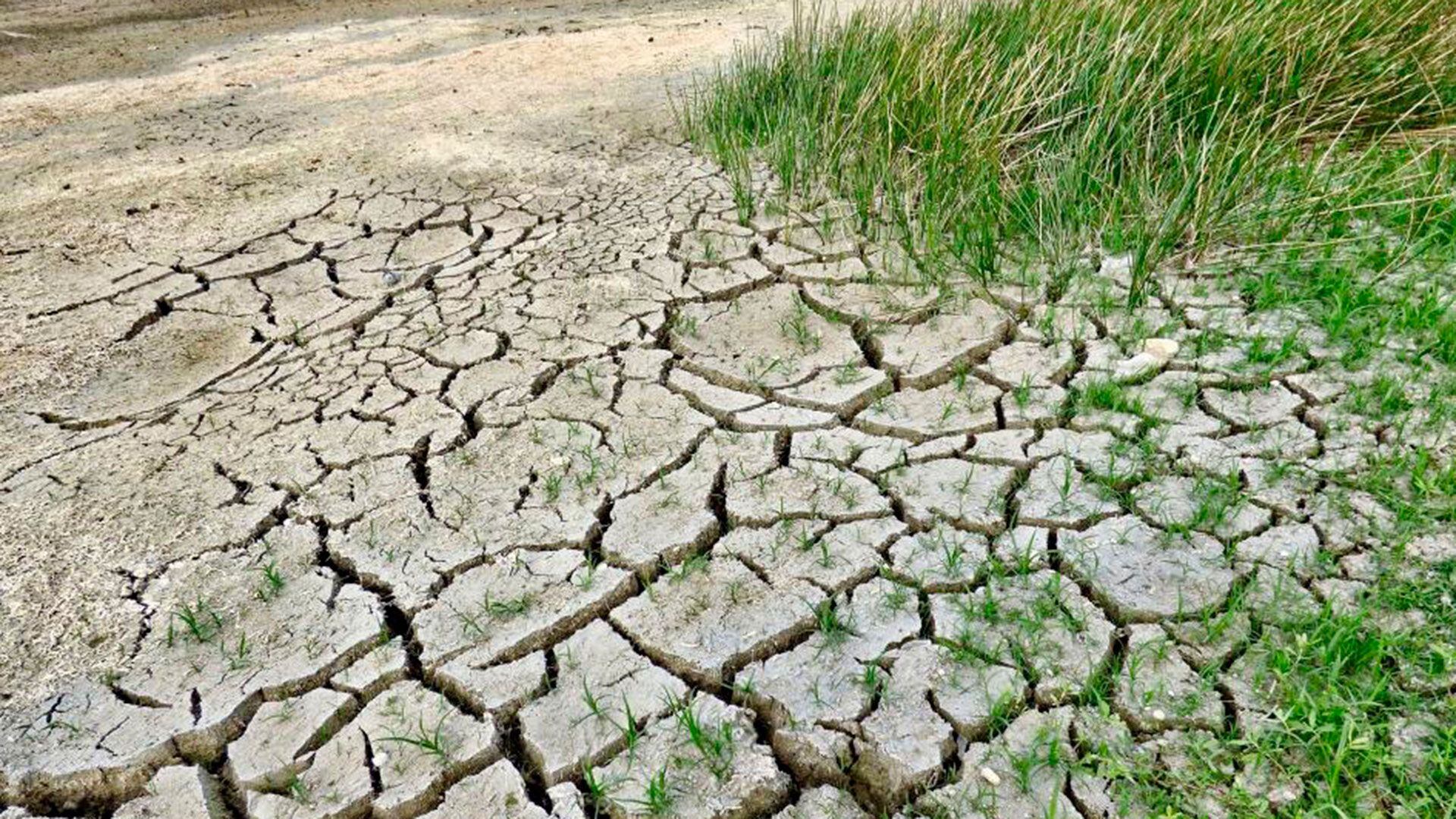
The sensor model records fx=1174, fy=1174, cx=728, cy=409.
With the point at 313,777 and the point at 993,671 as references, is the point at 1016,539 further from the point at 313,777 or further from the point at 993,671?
the point at 313,777

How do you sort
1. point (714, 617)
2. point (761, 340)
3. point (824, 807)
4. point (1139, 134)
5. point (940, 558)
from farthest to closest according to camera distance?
point (1139, 134), point (761, 340), point (940, 558), point (714, 617), point (824, 807)

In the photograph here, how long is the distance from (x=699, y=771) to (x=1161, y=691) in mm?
785

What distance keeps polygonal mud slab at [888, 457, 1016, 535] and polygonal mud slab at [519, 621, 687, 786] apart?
2.27 feet

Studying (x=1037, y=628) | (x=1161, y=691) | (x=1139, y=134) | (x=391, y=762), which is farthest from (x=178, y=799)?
(x=1139, y=134)

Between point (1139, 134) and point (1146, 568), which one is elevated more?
point (1139, 134)

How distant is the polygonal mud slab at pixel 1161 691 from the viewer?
6.30 ft

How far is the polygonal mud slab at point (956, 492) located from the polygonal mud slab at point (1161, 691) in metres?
0.43

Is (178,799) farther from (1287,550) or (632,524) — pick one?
(1287,550)

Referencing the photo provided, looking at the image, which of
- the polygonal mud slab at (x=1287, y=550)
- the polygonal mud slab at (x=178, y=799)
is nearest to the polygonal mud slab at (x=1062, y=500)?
the polygonal mud slab at (x=1287, y=550)

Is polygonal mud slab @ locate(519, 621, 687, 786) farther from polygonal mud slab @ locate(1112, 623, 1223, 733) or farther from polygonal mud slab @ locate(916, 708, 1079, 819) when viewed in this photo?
polygonal mud slab @ locate(1112, 623, 1223, 733)

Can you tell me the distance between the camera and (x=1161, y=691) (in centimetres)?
197

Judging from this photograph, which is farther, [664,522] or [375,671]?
[664,522]

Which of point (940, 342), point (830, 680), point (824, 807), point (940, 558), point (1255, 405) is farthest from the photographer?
point (940, 342)

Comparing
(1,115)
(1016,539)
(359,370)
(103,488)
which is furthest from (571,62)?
(1016,539)
